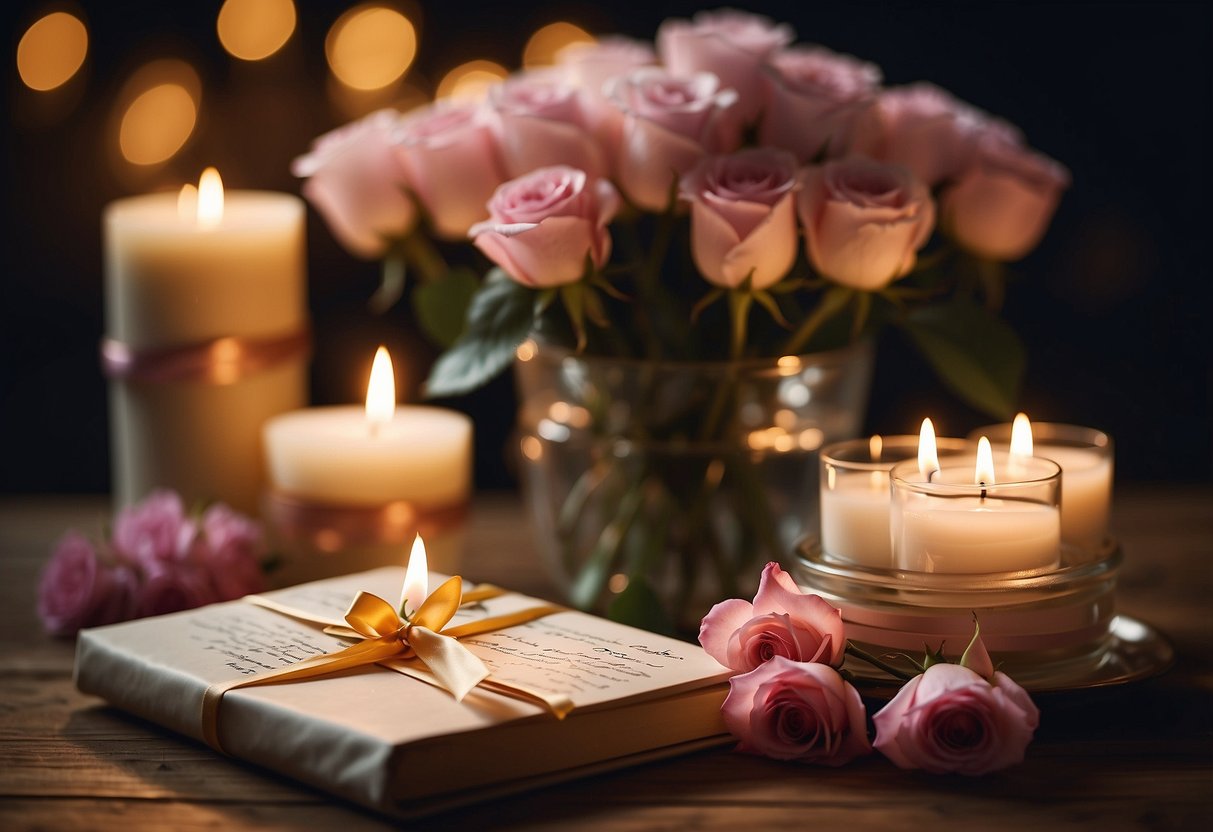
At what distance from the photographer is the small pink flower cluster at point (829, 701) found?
0.65 m

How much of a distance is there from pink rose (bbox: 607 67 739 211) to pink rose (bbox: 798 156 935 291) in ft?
0.22

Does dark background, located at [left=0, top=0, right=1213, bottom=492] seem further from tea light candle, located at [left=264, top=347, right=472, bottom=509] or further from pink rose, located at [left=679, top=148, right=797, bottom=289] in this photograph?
pink rose, located at [left=679, top=148, right=797, bottom=289]

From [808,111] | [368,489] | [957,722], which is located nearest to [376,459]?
[368,489]

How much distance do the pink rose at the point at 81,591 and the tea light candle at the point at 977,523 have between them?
50 cm

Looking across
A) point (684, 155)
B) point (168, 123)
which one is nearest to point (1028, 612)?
point (684, 155)

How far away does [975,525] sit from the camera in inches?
28.3

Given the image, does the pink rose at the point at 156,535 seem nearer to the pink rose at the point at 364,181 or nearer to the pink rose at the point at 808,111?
the pink rose at the point at 364,181

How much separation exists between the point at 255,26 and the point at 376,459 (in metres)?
0.55

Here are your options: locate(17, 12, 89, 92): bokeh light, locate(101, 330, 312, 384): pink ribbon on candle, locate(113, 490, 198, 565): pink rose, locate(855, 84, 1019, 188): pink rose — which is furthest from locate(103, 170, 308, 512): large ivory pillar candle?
locate(855, 84, 1019, 188): pink rose

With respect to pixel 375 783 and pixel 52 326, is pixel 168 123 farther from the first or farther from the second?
pixel 375 783

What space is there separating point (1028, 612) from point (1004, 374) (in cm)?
23

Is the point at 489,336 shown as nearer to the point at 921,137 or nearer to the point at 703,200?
the point at 703,200

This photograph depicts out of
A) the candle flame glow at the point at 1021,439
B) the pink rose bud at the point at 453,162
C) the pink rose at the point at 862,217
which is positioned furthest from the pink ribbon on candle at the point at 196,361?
the candle flame glow at the point at 1021,439

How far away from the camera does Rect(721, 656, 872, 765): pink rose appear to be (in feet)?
2.20
